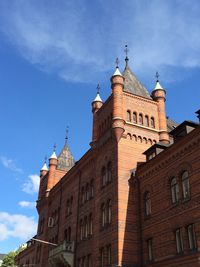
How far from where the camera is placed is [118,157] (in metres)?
28.7

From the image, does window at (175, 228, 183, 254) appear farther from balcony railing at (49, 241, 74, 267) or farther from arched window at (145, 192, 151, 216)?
balcony railing at (49, 241, 74, 267)

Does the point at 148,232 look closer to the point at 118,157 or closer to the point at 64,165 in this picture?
the point at 118,157

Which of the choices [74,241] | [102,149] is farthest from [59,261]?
[102,149]

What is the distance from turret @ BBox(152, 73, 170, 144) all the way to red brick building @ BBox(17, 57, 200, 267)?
0.10 metres

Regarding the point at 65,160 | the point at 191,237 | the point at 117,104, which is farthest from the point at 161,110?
the point at 65,160

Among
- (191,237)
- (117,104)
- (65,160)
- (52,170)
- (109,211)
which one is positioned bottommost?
(191,237)

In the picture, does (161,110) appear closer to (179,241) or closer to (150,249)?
(150,249)

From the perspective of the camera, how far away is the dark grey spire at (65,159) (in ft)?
161

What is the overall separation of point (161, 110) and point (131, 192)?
10078mm

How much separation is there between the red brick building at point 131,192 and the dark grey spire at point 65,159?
783 cm

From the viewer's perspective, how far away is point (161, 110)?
112 feet

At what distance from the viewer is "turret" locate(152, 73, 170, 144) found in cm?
3231

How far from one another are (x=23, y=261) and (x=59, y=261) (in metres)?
20.6

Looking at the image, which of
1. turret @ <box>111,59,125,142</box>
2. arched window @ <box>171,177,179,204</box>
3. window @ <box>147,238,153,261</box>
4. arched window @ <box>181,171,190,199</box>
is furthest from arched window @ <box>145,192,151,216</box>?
turret @ <box>111,59,125,142</box>
